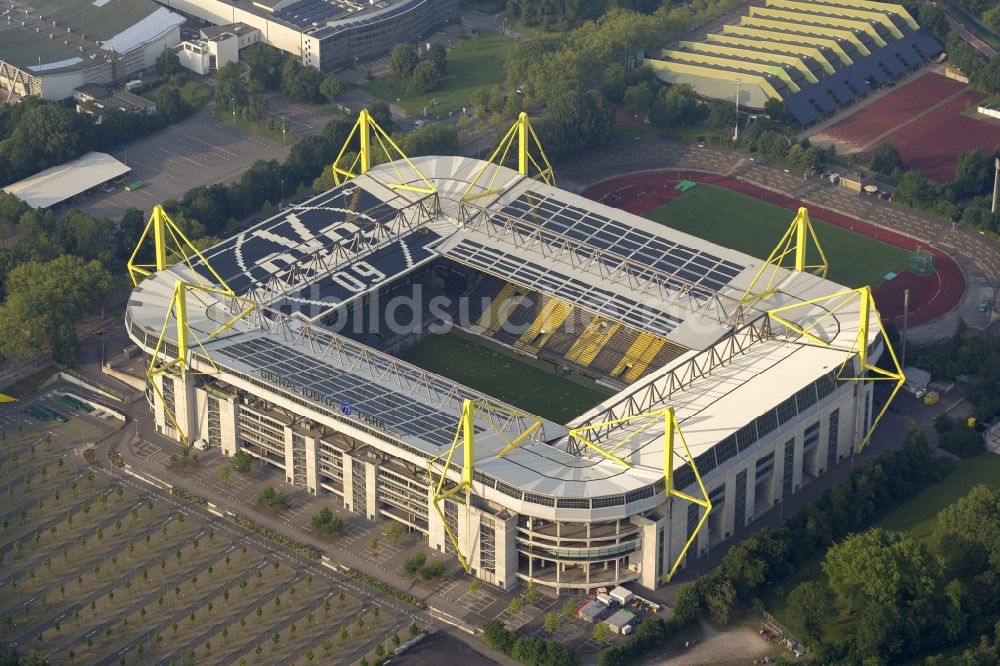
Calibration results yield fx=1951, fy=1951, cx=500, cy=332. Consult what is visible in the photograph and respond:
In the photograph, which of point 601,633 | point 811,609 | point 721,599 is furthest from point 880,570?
point 601,633

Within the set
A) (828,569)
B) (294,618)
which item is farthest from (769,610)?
(294,618)

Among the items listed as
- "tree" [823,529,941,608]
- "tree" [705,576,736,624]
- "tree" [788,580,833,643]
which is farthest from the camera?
"tree" [705,576,736,624]

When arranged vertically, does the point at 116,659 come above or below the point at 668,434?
below

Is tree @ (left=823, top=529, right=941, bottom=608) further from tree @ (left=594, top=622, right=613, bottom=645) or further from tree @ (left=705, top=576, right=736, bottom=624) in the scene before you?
tree @ (left=594, top=622, right=613, bottom=645)

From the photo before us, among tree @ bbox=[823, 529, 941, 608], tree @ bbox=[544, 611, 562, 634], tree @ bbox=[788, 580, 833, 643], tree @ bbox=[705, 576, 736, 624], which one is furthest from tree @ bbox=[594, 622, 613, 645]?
tree @ bbox=[823, 529, 941, 608]

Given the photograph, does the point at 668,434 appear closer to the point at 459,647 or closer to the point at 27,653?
the point at 459,647
